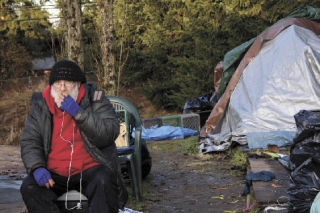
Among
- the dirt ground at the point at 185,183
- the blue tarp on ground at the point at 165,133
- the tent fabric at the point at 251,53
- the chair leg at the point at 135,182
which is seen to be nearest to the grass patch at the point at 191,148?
the dirt ground at the point at 185,183

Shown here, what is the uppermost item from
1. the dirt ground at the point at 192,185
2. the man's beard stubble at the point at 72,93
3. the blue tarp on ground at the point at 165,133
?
the man's beard stubble at the point at 72,93

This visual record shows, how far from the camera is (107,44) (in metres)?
9.38

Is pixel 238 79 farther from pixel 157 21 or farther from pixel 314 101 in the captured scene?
pixel 157 21

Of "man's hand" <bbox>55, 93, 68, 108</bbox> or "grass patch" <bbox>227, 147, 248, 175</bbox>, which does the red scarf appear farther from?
"grass patch" <bbox>227, 147, 248, 175</bbox>

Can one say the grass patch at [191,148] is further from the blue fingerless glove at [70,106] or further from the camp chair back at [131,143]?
the blue fingerless glove at [70,106]

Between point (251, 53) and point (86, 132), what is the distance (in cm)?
541

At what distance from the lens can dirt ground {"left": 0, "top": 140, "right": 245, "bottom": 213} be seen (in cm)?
437

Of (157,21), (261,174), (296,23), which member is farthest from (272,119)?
(157,21)

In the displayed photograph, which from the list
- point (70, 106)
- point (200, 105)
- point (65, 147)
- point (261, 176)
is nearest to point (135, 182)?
point (261, 176)

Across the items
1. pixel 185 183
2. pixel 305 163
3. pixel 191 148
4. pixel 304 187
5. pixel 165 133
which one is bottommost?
pixel 165 133

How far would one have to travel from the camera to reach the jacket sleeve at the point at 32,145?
290 cm

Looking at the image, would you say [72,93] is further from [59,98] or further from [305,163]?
[305,163]

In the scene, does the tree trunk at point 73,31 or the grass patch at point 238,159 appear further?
the tree trunk at point 73,31

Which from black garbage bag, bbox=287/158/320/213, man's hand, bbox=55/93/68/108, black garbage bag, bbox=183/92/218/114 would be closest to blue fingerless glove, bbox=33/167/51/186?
man's hand, bbox=55/93/68/108
